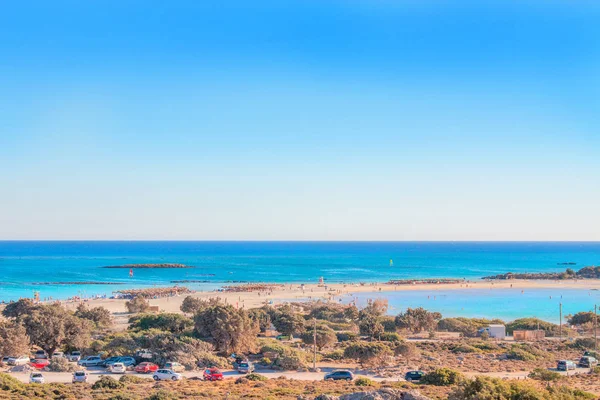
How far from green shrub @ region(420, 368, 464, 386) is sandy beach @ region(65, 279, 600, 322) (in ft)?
147

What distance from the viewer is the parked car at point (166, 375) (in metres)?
28.3

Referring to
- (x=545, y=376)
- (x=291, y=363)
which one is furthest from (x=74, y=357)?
(x=545, y=376)

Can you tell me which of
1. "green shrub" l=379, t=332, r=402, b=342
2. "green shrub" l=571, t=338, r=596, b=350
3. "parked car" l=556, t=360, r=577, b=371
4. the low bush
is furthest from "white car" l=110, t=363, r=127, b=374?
"green shrub" l=571, t=338, r=596, b=350

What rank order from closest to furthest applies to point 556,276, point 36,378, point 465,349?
point 36,378
point 465,349
point 556,276

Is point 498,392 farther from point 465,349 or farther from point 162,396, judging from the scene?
point 465,349

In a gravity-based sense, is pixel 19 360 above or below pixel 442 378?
below

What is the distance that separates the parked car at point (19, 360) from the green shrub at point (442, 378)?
22.8 meters

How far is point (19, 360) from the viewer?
3191cm

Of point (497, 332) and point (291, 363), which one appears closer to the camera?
point (291, 363)

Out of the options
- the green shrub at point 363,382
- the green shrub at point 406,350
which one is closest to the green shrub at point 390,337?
the green shrub at point 406,350

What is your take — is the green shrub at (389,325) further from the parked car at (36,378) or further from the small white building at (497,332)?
the parked car at (36,378)

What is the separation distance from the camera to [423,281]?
111 meters

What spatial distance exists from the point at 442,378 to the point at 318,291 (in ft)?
217

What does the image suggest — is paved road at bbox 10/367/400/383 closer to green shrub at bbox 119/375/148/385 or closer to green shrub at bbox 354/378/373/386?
green shrub at bbox 119/375/148/385
